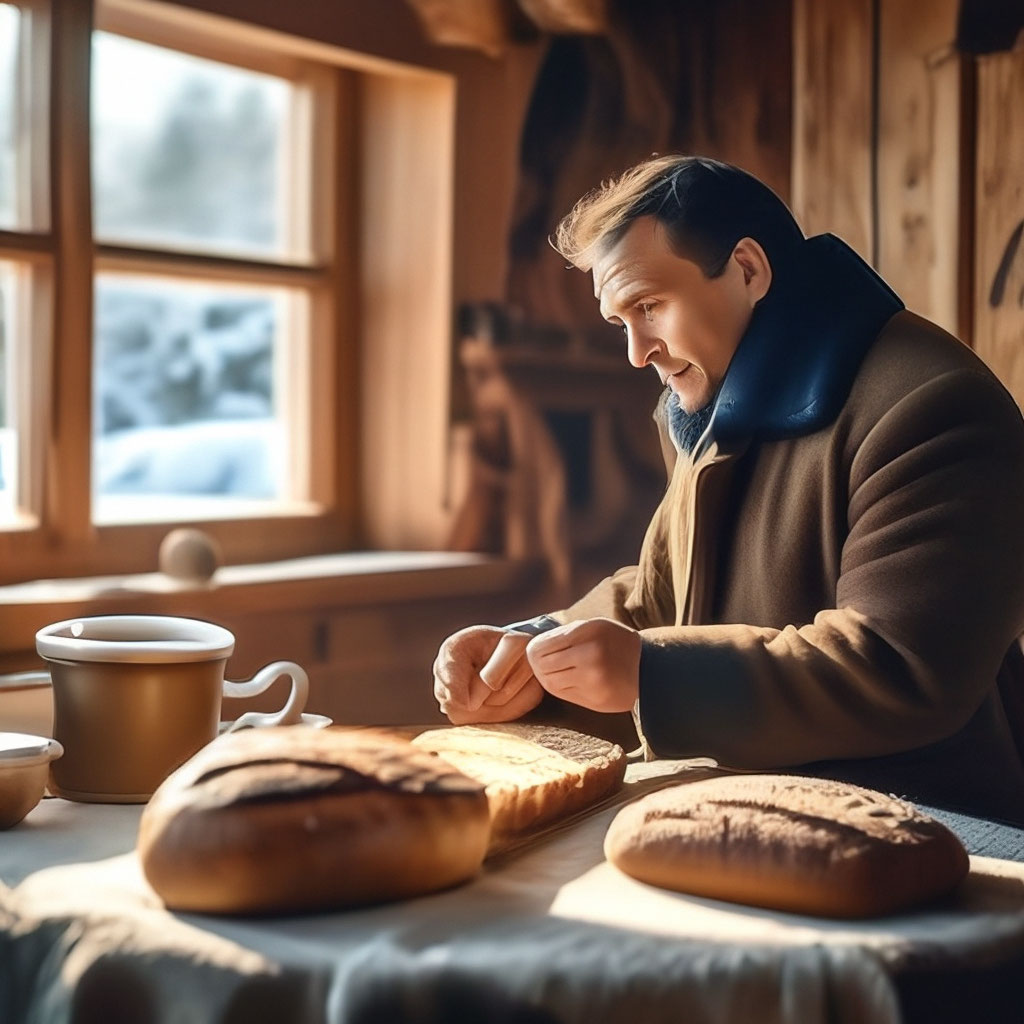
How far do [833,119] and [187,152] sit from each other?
1.28 metres

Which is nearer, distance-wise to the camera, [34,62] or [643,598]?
[643,598]

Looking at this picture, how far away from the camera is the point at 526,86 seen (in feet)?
9.80

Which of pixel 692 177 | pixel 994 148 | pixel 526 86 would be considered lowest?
pixel 692 177

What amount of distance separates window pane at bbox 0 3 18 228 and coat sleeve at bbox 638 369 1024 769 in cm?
167

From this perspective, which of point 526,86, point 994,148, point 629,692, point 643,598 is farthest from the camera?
point 526,86

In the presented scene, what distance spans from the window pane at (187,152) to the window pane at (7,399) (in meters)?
0.22

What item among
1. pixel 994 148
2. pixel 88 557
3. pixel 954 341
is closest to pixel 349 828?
pixel 954 341

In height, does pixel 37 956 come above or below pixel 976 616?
below

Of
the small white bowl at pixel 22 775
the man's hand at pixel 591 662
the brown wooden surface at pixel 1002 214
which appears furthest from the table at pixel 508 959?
the brown wooden surface at pixel 1002 214

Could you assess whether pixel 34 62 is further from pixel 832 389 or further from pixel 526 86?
pixel 832 389

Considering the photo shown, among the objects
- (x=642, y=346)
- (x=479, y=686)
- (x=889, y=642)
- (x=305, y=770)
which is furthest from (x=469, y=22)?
(x=305, y=770)

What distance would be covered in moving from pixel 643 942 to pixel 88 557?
1958 millimetres

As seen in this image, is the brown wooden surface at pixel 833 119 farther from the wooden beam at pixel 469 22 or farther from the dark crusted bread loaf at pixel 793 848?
the dark crusted bread loaf at pixel 793 848

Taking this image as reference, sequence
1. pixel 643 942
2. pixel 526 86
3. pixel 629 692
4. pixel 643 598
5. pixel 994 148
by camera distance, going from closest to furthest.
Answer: pixel 643 942 < pixel 629 692 < pixel 643 598 < pixel 994 148 < pixel 526 86
